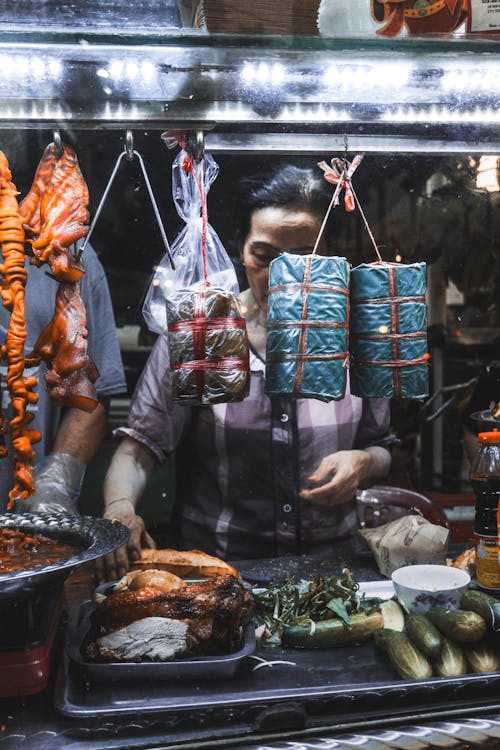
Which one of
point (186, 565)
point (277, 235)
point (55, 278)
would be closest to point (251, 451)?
point (186, 565)

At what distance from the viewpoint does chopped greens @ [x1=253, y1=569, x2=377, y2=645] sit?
1896 millimetres

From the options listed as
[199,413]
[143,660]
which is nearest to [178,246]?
[199,413]

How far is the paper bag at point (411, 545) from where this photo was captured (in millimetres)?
2320

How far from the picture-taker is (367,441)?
2906 mm

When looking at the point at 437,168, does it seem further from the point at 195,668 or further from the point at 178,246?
the point at 195,668

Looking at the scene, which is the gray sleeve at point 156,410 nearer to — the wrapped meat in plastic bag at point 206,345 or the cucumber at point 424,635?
the wrapped meat in plastic bag at point 206,345

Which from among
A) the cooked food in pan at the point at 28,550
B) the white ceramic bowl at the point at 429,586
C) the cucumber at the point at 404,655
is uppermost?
the cooked food in pan at the point at 28,550

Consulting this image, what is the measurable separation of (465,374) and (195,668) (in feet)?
7.24

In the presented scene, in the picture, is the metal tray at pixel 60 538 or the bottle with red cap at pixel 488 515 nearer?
the metal tray at pixel 60 538

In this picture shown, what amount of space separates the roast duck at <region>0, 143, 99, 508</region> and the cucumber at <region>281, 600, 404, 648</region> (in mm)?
779

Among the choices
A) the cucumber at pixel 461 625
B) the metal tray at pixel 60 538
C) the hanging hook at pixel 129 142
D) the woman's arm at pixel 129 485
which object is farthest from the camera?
the woman's arm at pixel 129 485

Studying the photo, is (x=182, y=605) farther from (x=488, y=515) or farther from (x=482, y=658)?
(x=488, y=515)

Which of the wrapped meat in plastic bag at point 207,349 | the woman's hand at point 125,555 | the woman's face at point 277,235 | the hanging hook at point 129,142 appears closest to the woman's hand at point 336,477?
the woman's hand at point 125,555

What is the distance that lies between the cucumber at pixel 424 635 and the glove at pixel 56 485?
111 centimetres
